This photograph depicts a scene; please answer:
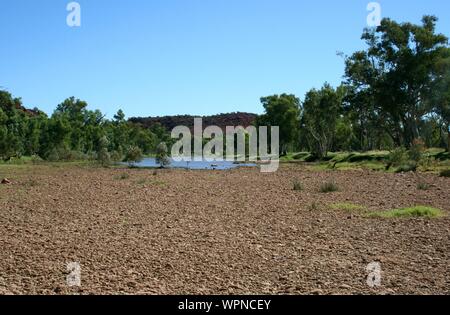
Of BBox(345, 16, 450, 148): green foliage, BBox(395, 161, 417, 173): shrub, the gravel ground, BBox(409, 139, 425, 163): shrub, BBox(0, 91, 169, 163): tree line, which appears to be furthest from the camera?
BBox(0, 91, 169, 163): tree line

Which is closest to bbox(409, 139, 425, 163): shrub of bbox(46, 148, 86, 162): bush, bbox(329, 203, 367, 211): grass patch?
bbox(329, 203, 367, 211): grass patch

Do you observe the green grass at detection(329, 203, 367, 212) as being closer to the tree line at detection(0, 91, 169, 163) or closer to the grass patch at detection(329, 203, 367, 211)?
the grass patch at detection(329, 203, 367, 211)

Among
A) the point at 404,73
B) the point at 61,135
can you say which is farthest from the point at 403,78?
the point at 61,135

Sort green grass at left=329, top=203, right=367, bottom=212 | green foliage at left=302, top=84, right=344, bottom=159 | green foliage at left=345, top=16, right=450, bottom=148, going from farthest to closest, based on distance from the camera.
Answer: green foliage at left=302, top=84, right=344, bottom=159 → green foliage at left=345, top=16, right=450, bottom=148 → green grass at left=329, top=203, right=367, bottom=212

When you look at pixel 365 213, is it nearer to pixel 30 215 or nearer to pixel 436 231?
pixel 436 231

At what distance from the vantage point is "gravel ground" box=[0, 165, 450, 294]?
6254 millimetres

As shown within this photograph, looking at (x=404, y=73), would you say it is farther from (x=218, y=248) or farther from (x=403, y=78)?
(x=218, y=248)

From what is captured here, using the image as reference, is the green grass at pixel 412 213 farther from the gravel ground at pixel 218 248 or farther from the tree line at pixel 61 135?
the tree line at pixel 61 135

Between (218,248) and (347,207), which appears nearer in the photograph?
(218,248)

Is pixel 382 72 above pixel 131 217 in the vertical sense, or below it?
above

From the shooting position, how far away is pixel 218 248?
8.59m
